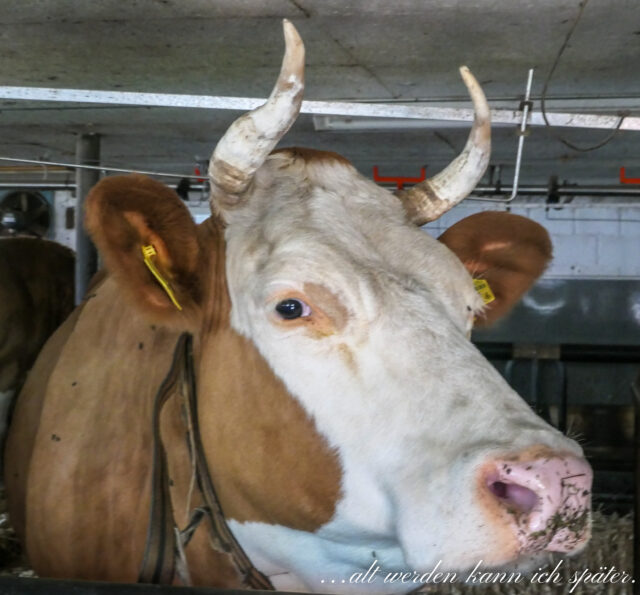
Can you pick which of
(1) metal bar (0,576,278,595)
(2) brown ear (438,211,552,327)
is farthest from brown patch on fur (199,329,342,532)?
(2) brown ear (438,211,552,327)

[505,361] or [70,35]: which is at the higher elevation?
[70,35]

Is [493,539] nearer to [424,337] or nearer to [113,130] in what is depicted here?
[424,337]

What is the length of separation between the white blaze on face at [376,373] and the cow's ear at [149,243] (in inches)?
5.2

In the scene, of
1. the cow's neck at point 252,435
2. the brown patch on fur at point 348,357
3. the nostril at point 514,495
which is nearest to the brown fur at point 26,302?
the cow's neck at point 252,435

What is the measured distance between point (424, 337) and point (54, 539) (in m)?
1.37

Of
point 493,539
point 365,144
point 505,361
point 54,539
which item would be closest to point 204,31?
point 54,539

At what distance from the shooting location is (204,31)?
2.75 m

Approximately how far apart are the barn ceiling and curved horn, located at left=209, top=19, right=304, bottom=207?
2.47 feet

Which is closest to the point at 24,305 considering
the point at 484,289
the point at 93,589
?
the point at 484,289

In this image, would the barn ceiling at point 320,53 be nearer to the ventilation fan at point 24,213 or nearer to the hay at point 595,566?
the hay at point 595,566

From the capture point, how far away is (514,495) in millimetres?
1487

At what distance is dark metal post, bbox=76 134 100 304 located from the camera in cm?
419

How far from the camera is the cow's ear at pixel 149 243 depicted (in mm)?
1955

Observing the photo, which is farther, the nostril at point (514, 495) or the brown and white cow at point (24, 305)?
the brown and white cow at point (24, 305)
